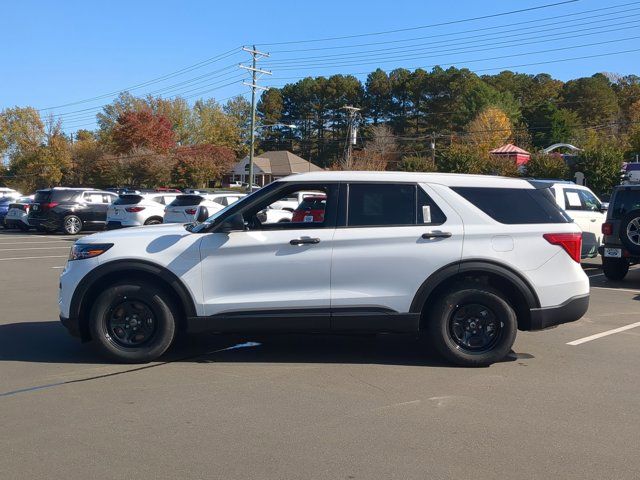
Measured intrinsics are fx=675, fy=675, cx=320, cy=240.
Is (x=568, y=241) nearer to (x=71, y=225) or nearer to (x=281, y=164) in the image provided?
(x=71, y=225)

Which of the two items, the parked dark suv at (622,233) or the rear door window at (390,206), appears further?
the parked dark suv at (622,233)

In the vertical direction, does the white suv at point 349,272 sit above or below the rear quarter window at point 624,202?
below

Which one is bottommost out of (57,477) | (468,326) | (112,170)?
(57,477)

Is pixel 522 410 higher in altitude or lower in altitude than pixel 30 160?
lower

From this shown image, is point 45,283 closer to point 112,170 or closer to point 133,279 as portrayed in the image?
point 133,279

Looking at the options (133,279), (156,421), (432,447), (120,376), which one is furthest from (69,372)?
(432,447)

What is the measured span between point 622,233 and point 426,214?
7.36 metres

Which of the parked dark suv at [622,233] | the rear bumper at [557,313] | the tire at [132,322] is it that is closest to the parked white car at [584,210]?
the parked dark suv at [622,233]

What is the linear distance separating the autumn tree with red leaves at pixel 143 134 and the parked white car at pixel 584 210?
2124 inches

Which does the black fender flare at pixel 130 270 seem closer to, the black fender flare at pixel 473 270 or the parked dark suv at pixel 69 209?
the black fender flare at pixel 473 270

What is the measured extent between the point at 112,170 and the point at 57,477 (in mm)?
64884

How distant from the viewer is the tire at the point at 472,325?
21.7ft

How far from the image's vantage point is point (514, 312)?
681 centimetres

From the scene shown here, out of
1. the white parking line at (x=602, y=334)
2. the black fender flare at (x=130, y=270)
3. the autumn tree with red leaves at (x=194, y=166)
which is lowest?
the white parking line at (x=602, y=334)
